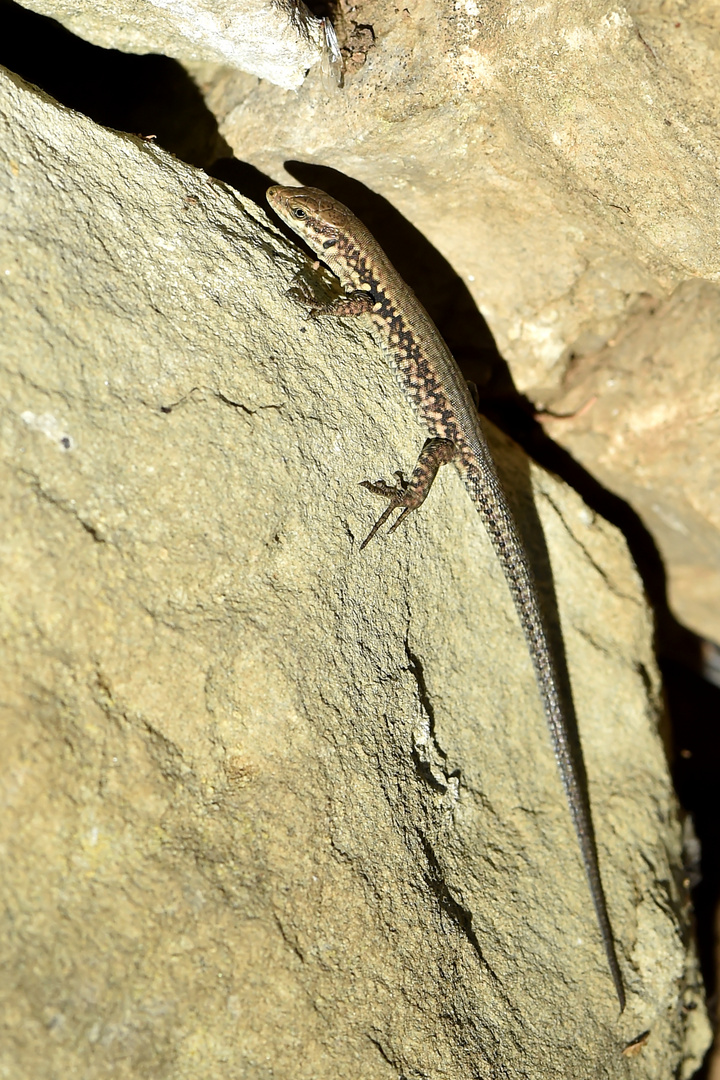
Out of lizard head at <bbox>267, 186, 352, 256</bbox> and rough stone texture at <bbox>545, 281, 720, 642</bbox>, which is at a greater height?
rough stone texture at <bbox>545, 281, 720, 642</bbox>

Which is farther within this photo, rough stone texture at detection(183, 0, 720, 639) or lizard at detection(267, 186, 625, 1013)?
lizard at detection(267, 186, 625, 1013)

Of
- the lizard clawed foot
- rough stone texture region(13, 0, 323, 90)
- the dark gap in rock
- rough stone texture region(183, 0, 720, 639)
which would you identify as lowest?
the lizard clawed foot

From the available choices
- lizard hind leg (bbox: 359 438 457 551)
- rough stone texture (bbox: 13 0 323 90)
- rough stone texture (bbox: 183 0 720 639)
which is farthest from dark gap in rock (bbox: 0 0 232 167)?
lizard hind leg (bbox: 359 438 457 551)

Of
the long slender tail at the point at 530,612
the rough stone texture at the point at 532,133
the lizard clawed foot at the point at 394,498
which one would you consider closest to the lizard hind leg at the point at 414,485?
the lizard clawed foot at the point at 394,498

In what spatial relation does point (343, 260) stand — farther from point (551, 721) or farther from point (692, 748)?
point (692, 748)

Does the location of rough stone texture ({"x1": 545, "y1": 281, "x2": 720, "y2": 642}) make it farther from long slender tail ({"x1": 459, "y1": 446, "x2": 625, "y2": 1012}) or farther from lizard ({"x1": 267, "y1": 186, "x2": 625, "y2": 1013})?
long slender tail ({"x1": 459, "y1": 446, "x2": 625, "y2": 1012})

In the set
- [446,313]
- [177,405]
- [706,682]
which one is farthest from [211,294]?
[706,682]

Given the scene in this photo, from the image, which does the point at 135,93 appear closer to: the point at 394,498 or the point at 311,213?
the point at 311,213
